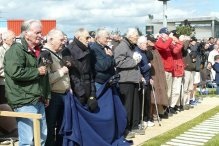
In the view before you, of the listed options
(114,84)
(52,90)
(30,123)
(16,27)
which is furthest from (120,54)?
(16,27)

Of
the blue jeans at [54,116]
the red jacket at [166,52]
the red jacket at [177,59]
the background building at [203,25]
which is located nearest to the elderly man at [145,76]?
the red jacket at [166,52]

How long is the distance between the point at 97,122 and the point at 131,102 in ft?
5.11

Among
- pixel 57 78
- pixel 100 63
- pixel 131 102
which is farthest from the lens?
pixel 131 102

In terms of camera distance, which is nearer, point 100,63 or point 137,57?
point 100,63

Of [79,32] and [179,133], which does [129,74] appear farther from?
[79,32]

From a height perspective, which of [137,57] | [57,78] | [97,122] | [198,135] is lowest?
[198,135]

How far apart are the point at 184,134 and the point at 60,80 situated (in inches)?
128

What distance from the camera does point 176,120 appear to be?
986 centimetres

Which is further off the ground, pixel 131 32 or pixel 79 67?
pixel 131 32

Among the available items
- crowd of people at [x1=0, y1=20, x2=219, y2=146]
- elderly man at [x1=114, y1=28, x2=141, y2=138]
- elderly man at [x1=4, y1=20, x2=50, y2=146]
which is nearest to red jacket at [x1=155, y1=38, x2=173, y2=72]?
crowd of people at [x1=0, y1=20, x2=219, y2=146]

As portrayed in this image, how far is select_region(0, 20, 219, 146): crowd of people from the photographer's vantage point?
5.05 meters

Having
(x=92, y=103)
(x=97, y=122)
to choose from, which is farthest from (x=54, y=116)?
(x=97, y=122)

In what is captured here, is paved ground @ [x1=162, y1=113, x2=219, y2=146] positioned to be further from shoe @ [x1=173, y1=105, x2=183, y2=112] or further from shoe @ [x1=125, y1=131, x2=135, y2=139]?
shoe @ [x1=173, y1=105, x2=183, y2=112]

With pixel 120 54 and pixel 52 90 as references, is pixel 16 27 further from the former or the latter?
pixel 52 90
